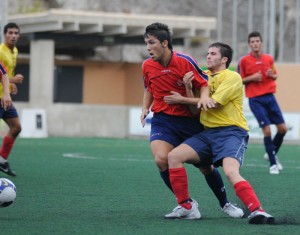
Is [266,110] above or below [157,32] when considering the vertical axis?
below

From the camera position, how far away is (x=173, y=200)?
35.4 feet

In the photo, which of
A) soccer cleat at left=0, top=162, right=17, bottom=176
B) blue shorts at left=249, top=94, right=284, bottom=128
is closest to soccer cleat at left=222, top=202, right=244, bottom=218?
soccer cleat at left=0, top=162, right=17, bottom=176

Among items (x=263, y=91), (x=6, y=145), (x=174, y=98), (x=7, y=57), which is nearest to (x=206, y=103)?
(x=174, y=98)

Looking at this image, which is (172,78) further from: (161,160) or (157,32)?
(161,160)

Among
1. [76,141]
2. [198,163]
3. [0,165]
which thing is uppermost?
[198,163]

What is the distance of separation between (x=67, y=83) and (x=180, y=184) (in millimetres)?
24389

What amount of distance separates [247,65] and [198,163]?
21.6 ft

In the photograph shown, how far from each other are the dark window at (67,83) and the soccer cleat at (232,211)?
23.7 meters

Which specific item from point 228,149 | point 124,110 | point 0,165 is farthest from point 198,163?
point 124,110

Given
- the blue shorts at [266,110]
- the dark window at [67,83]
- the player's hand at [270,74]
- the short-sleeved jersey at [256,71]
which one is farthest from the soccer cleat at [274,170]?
the dark window at [67,83]

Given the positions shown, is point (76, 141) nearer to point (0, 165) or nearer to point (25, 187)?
point (0, 165)

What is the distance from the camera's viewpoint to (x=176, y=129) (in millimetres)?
9320

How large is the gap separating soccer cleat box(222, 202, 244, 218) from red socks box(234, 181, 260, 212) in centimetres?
71

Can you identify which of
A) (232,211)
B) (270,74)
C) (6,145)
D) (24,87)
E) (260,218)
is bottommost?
(24,87)
